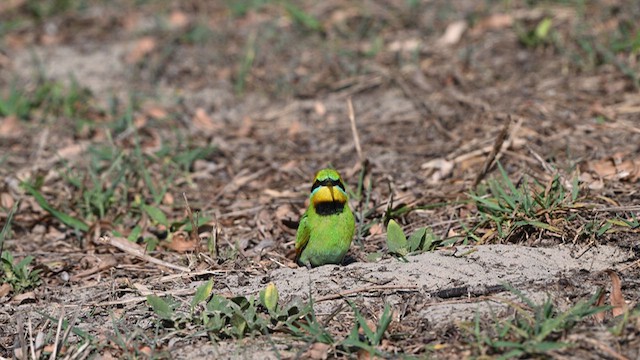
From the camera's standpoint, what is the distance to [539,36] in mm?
7387

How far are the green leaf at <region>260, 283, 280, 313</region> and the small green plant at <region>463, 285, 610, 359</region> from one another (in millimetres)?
912

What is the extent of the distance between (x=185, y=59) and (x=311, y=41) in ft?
4.06

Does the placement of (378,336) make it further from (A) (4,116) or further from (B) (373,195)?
(A) (4,116)

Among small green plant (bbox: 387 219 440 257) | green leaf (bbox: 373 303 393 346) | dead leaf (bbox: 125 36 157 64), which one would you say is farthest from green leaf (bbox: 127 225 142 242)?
dead leaf (bbox: 125 36 157 64)

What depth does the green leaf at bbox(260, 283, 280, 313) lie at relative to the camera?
3977 mm

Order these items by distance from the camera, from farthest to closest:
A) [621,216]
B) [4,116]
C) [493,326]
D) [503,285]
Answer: [4,116] < [621,216] < [503,285] < [493,326]

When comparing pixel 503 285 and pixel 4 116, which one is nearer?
pixel 503 285

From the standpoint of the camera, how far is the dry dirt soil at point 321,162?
408 cm

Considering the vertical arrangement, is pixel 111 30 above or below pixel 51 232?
above

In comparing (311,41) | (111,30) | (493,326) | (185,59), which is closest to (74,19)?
(111,30)

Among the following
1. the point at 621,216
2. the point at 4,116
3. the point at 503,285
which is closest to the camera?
the point at 503,285

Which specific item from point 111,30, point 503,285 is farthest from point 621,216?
point 111,30

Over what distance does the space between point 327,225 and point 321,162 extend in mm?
1815

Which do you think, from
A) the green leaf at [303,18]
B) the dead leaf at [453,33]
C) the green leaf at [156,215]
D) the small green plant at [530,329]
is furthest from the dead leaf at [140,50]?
the small green plant at [530,329]
